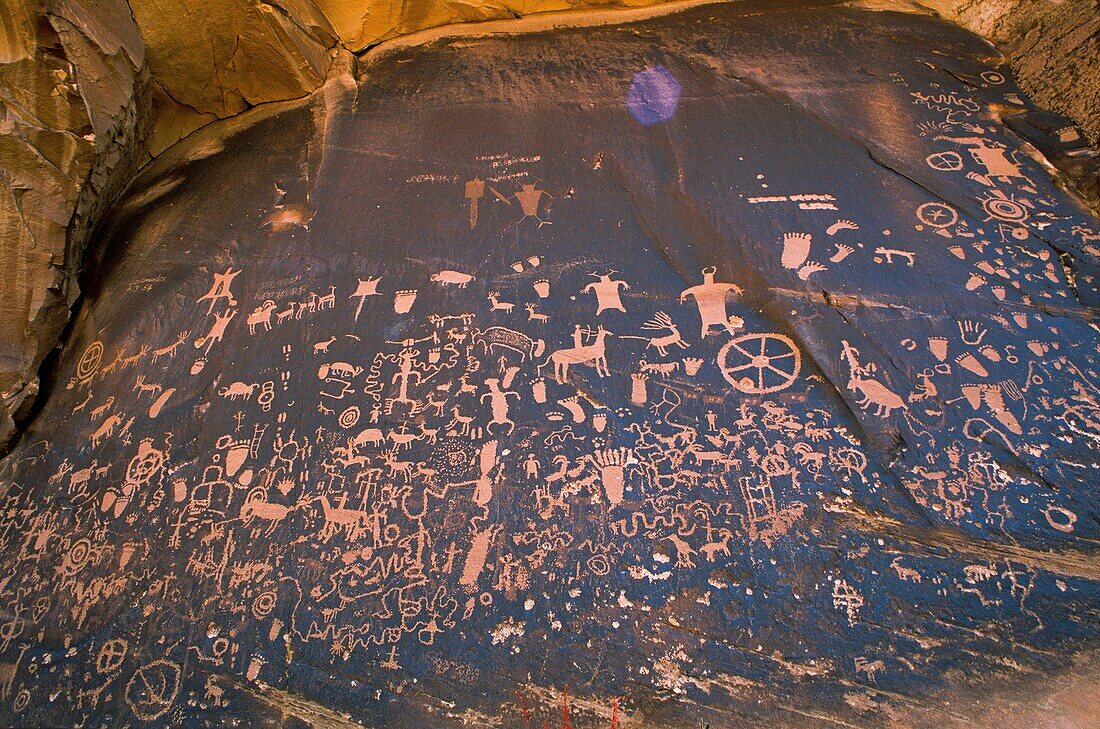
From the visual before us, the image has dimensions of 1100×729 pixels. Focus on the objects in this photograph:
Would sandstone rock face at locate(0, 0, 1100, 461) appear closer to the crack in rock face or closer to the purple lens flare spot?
the crack in rock face

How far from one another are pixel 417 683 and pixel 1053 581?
188 cm

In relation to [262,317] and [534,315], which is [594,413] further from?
[262,317]

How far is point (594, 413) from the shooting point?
2830 millimetres

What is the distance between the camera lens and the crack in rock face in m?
2.32

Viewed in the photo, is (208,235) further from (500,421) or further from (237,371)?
(500,421)

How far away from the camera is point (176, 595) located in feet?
8.78

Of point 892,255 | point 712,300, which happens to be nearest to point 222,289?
point 712,300

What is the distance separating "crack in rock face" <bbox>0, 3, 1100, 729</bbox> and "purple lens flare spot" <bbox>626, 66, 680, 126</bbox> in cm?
2

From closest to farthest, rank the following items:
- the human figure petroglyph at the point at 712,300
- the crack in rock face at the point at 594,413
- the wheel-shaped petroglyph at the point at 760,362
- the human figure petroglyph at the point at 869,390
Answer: the crack in rock face at the point at 594,413, the human figure petroglyph at the point at 869,390, the wheel-shaped petroglyph at the point at 760,362, the human figure petroglyph at the point at 712,300

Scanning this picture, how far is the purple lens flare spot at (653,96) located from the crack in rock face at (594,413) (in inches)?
0.7

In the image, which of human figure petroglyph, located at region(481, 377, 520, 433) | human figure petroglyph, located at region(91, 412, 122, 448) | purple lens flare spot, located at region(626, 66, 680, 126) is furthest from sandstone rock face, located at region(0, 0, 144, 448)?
purple lens flare spot, located at region(626, 66, 680, 126)

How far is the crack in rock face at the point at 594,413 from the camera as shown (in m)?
2.32

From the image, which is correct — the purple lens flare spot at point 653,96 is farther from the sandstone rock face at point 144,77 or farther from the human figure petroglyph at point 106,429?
the human figure petroglyph at point 106,429

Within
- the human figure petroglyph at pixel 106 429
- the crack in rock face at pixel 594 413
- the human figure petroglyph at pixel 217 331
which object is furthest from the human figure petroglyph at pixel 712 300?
the human figure petroglyph at pixel 106 429
